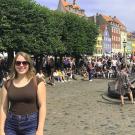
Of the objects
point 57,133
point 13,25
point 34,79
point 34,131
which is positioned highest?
point 13,25

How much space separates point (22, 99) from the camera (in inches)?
220

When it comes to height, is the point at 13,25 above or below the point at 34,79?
above

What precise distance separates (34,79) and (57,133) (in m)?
5.95

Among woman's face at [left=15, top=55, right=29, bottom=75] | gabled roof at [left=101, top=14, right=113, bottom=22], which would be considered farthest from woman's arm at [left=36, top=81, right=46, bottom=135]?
gabled roof at [left=101, top=14, right=113, bottom=22]

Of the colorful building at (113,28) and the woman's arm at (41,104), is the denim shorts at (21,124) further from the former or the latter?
the colorful building at (113,28)

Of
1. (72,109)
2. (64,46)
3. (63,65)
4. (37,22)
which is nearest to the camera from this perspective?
(72,109)

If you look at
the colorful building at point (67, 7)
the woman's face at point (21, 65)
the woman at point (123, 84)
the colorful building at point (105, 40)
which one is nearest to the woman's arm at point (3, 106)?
the woman's face at point (21, 65)

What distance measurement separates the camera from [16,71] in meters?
5.75

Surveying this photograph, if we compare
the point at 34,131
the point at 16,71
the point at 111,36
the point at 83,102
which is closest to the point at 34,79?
Answer: the point at 16,71

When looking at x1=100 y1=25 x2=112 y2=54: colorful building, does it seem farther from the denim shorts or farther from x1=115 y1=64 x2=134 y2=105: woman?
the denim shorts

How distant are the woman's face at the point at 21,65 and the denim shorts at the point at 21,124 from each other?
0.48m

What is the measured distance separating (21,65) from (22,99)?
389mm

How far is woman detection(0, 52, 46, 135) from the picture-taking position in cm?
560

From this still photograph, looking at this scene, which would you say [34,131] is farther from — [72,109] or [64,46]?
[64,46]
